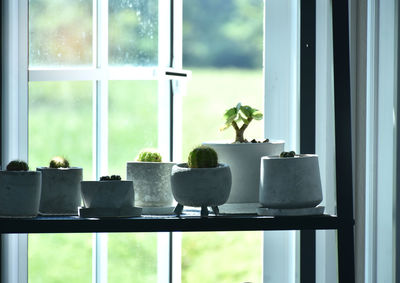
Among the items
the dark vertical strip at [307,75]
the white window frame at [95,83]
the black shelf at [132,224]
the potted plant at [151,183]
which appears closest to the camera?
the black shelf at [132,224]

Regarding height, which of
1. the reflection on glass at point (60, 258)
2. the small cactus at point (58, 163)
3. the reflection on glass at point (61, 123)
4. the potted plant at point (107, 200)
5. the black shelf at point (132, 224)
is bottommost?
the reflection on glass at point (60, 258)

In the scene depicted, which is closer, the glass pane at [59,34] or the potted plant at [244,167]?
the potted plant at [244,167]

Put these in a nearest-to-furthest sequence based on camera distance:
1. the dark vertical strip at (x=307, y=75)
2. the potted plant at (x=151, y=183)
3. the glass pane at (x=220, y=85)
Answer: the potted plant at (x=151, y=183) → the dark vertical strip at (x=307, y=75) → the glass pane at (x=220, y=85)

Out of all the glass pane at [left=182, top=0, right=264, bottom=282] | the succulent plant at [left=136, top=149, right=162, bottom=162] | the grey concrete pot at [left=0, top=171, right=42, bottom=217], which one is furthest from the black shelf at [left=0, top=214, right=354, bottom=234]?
the glass pane at [left=182, top=0, right=264, bottom=282]

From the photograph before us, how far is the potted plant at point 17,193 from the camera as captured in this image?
0.95 m

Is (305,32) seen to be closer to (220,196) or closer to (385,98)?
(385,98)

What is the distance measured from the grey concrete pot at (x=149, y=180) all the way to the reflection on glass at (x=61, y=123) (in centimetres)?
35

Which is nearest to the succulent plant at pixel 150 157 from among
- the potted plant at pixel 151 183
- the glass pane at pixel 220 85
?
the potted plant at pixel 151 183

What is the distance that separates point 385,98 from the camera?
119cm

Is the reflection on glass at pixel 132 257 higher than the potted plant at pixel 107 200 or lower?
lower

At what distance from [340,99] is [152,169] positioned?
1.08 ft

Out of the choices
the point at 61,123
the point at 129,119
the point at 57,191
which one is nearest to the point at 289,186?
the point at 57,191

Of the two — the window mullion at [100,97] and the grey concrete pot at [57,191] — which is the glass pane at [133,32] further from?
the grey concrete pot at [57,191]

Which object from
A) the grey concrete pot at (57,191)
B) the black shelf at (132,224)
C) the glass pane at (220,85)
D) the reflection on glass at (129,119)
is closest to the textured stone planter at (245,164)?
the black shelf at (132,224)
